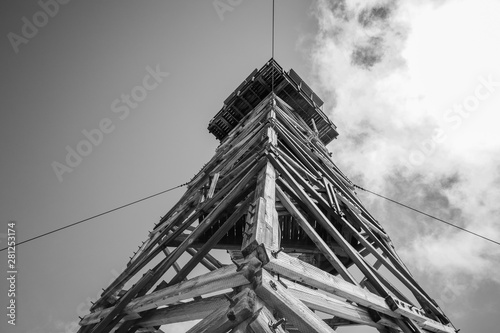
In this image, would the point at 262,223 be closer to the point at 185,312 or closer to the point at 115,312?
the point at 185,312

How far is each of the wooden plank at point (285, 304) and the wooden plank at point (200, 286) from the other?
0.38ft

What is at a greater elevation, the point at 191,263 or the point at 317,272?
the point at 191,263

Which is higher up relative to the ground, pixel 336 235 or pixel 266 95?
pixel 266 95

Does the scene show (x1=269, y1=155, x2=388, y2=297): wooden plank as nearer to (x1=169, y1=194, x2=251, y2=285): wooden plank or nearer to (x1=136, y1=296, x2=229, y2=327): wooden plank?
(x1=169, y1=194, x2=251, y2=285): wooden plank

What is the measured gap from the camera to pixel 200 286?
220cm

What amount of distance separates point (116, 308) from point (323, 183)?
345cm

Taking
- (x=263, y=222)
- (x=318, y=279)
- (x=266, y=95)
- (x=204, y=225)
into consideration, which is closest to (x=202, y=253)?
(x=204, y=225)

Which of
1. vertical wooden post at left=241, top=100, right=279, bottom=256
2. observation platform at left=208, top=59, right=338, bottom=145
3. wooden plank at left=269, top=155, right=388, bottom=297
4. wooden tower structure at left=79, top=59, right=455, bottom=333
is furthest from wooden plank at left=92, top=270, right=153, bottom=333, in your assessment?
observation platform at left=208, top=59, right=338, bottom=145

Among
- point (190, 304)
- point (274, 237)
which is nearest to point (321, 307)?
point (274, 237)

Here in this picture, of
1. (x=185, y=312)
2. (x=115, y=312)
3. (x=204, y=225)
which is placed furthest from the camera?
(x=204, y=225)

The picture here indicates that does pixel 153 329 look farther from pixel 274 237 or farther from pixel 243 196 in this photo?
pixel 274 237

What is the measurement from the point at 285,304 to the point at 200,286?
68 centimetres

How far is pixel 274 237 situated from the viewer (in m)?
2.35

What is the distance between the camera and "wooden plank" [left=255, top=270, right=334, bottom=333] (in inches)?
72.7
